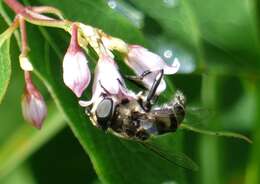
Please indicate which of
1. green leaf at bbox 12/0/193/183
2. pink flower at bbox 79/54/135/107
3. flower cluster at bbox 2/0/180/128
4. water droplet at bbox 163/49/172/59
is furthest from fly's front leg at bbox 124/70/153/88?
water droplet at bbox 163/49/172/59

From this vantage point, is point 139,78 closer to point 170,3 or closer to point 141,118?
point 141,118

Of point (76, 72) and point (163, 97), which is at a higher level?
point (76, 72)

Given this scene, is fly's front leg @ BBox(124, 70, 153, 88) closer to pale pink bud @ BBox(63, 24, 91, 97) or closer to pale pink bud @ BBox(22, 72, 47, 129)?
pale pink bud @ BBox(63, 24, 91, 97)

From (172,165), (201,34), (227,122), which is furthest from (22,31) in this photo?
(227,122)

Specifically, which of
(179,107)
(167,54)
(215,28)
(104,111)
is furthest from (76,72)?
(215,28)

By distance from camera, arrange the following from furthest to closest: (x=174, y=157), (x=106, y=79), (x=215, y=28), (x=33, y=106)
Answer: (x=215, y=28) < (x=33, y=106) < (x=174, y=157) < (x=106, y=79)

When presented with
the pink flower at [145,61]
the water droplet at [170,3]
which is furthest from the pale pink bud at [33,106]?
the water droplet at [170,3]
